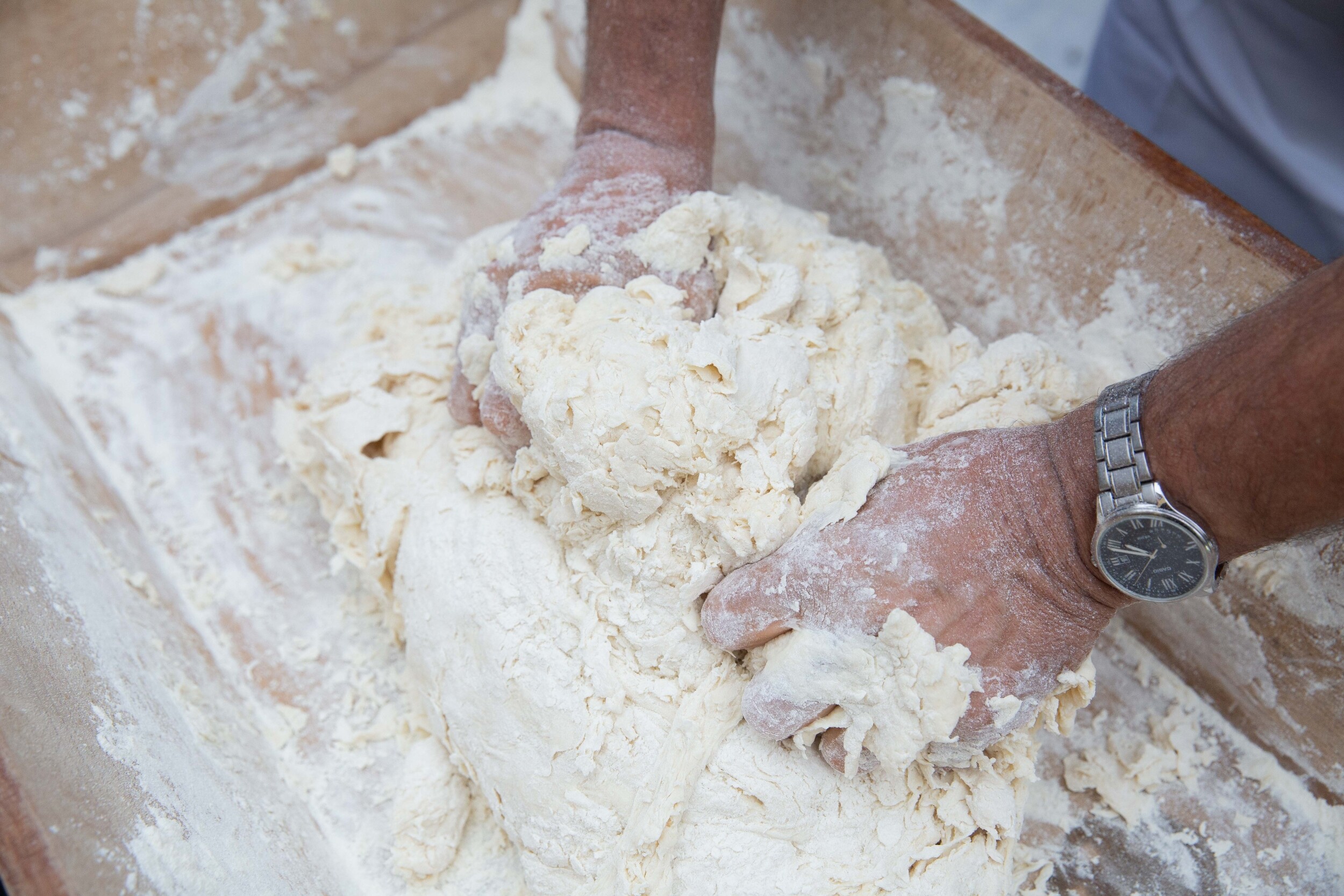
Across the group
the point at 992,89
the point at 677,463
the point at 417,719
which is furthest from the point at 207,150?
the point at 992,89

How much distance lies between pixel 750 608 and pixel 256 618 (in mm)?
964

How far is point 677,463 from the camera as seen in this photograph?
3.52ft

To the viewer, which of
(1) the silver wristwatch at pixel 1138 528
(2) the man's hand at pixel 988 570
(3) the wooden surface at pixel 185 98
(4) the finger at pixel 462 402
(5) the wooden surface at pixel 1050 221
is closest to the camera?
(1) the silver wristwatch at pixel 1138 528

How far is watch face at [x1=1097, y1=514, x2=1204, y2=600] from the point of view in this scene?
872 mm

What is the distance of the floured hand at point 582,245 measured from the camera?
124cm

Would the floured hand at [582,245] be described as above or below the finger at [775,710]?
above

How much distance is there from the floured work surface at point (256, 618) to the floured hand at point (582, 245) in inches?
16.3

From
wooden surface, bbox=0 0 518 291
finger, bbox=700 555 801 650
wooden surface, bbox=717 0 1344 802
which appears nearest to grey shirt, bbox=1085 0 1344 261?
wooden surface, bbox=717 0 1344 802

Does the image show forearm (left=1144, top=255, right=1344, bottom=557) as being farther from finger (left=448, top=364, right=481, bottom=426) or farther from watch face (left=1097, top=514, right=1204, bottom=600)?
finger (left=448, top=364, right=481, bottom=426)

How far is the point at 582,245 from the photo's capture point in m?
1.24

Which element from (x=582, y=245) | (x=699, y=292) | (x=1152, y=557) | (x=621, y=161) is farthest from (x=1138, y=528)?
(x=621, y=161)

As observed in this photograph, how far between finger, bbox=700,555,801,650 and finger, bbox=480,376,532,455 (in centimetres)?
35

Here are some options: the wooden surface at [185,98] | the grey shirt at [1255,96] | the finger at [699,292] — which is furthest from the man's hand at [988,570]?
the wooden surface at [185,98]

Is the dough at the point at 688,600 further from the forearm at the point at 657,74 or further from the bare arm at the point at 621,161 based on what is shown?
the forearm at the point at 657,74
